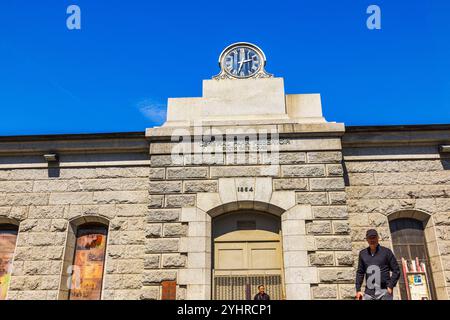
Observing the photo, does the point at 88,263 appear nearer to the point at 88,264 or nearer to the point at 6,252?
the point at 88,264

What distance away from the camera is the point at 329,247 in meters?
8.67

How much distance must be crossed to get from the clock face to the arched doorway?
402cm

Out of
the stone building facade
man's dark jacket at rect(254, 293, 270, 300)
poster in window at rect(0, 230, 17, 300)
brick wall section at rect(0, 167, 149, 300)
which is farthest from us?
poster in window at rect(0, 230, 17, 300)

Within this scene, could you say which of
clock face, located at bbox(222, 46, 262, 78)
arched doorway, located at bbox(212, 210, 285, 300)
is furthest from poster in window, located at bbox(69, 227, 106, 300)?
clock face, located at bbox(222, 46, 262, 78)

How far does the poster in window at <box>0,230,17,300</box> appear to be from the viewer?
32.2 feet

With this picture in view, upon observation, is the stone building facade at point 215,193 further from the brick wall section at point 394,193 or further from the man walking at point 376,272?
the man walking at point 376,272

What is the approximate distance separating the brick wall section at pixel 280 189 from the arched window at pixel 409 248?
1954 mm

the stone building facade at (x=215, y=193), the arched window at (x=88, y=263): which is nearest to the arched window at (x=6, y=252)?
the stone building facade at (x=215, y=193)

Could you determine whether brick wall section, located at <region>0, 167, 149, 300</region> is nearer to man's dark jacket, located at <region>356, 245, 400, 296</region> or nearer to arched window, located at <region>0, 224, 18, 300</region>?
arched window, located at <region>0, 224, 18, 300</region>

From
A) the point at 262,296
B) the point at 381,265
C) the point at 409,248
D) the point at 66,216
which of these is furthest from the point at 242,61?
the point at 381,265

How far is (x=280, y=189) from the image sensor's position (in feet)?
30.4
